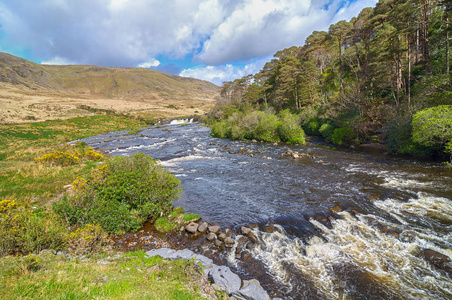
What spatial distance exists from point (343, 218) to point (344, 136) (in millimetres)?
23894

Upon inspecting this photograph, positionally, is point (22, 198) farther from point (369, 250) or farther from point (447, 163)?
point (447, 163)

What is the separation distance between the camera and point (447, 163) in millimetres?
18781

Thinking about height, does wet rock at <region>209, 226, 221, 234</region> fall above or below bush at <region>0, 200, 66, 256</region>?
below

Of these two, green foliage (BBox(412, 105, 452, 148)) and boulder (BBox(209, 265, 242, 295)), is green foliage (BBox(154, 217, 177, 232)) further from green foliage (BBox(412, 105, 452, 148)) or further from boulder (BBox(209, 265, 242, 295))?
green foliage (BBox(412, 105, 452, 148))

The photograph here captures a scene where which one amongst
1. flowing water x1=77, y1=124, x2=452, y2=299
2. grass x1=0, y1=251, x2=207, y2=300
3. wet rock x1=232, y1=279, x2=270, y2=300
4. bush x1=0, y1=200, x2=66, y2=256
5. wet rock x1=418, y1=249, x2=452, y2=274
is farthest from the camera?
wet rock x1=418, y1=249, x2=452, y2=274

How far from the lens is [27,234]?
782cm

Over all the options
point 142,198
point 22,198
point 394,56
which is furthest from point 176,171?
point 394,56

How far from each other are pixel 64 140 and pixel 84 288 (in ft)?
166

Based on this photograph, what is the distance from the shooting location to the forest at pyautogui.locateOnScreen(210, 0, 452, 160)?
66.8 ft

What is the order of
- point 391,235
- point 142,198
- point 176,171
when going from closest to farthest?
point 391,235 → point 142,198 → point 176,171

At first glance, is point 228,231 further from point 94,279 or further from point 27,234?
point 27,234

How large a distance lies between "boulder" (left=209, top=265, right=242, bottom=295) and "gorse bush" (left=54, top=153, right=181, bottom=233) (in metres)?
5.94

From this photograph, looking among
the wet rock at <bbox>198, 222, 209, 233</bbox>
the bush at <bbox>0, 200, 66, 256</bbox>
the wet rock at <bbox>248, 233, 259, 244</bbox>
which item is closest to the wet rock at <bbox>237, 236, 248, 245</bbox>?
the wet rock at <bbox>248, 233, 259, 244</bbox>

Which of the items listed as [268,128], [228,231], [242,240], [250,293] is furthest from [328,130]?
[250,293]
